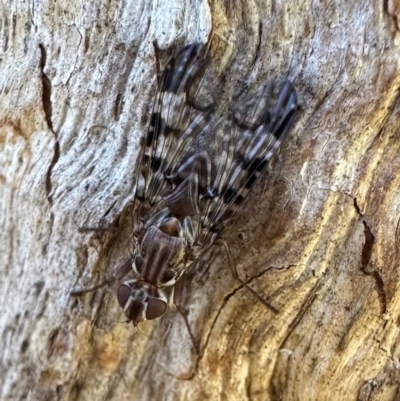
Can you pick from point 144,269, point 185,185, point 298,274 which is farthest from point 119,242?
point 298,274

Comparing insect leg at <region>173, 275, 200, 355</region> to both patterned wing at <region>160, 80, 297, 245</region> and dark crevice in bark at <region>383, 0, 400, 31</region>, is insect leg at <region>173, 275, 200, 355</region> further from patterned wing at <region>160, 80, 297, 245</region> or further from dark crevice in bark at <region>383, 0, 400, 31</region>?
dark crevice in bark at <region>383, 0, 400, 31</region>

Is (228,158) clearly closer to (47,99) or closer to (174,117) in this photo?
(174,117)

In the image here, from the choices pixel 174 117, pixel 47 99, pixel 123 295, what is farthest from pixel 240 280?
pixel 47 99

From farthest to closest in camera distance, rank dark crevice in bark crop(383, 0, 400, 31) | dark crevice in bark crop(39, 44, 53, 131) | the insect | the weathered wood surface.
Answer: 1. dark crevice in bark crop(39, 44, 53, 131)
2. the insect
3. the weathered wood surface
4. dark crevice in bark crop(383, 0, 400, 31)

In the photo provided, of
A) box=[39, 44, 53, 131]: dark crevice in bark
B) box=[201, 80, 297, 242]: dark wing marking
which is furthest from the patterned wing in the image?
box=[39, 44, 53, 131]: dark crevice in bark

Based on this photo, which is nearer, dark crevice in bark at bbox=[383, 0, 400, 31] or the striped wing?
dark crevice in bark at bbox=[383, 0, 400, 31]

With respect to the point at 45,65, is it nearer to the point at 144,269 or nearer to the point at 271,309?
the point at 144,269
